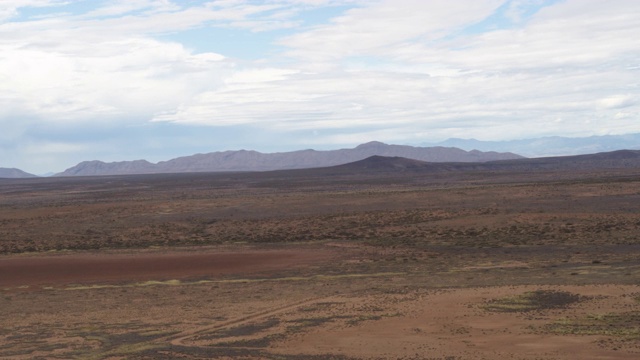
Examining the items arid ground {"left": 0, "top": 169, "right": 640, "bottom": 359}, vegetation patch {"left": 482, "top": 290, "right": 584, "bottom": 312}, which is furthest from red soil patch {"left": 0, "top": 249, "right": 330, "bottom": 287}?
A: vegetation patch {"left": 482, "top": 290, "right": 584, "bottom": 312}

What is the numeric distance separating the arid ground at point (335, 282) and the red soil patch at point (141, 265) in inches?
4.1

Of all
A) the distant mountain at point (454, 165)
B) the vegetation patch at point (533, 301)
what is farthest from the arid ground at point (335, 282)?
the distant mountain at point (454, 165)

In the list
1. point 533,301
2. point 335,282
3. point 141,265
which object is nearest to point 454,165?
point 141,265

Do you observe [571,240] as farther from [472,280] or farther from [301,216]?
[301,216]

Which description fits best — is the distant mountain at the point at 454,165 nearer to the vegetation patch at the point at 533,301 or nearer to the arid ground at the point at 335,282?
the arid ground at the point at 335,282

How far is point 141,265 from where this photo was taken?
36531 mm

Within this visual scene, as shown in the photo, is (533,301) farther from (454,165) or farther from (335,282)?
(454,165)

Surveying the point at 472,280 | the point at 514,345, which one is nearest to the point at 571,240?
the point at 472,280

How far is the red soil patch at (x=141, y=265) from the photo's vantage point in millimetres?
33344

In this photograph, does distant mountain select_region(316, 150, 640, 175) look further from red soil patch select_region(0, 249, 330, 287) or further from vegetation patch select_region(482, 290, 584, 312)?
vegetation patch select_region(482, 290, 584, 312)

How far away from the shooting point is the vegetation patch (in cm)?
2224

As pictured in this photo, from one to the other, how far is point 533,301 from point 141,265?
762 inches

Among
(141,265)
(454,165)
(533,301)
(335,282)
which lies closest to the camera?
(533,301)

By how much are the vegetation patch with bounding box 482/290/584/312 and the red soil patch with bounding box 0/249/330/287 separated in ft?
40.9
